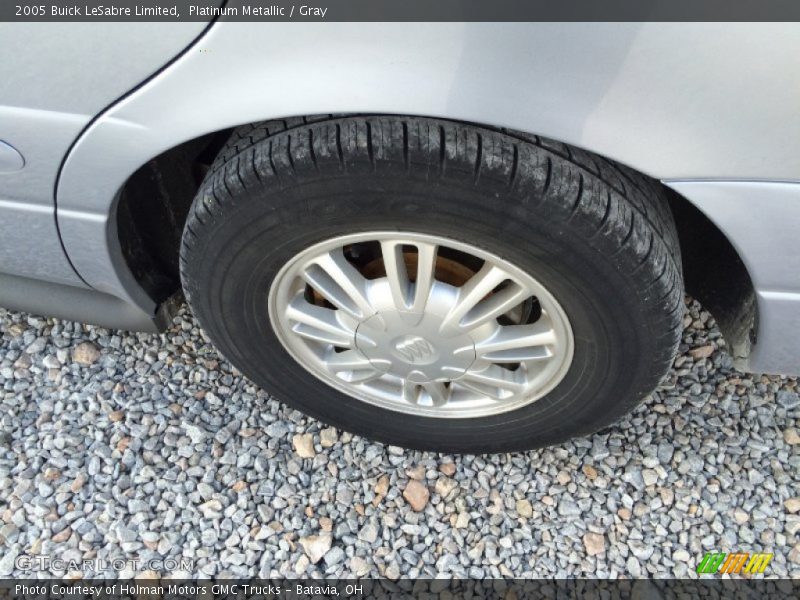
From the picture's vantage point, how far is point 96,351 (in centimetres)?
220

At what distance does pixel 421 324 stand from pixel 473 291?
0.53ft

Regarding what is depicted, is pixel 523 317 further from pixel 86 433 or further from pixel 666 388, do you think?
pixel 86 433

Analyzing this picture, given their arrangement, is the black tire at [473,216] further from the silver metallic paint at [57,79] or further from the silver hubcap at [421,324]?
the silver metallic paint at [57,79]

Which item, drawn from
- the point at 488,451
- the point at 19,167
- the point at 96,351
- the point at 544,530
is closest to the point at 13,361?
the point at 96,351

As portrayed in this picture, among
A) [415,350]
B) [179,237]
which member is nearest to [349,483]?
[415,350]

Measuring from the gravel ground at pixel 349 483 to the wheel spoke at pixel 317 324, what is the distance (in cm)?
42

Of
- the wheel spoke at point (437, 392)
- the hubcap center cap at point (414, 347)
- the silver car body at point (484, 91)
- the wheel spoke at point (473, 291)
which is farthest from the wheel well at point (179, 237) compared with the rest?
the wheel spoke at point (437, 392)

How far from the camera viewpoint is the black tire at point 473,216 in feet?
4.27

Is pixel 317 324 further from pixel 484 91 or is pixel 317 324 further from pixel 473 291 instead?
pixel 484 91

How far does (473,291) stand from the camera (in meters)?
1.53

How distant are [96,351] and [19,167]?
2.63 ft

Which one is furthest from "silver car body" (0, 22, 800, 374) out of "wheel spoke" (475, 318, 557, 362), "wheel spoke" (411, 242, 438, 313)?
"wheel spoke" (475, 318, 557, 362)

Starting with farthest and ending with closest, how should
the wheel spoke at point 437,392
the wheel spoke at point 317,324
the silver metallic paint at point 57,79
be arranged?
1. the wheel spoke at point 437,392
2. the wheel spoke at point 317,324
3. the silver metallic paint at point 57,79

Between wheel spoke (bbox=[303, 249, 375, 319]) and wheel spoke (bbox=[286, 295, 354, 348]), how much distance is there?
0.22 feet
